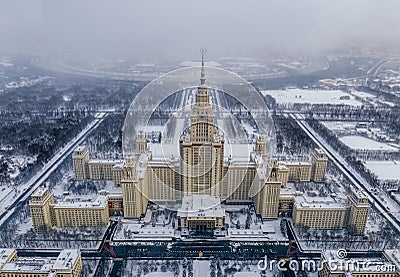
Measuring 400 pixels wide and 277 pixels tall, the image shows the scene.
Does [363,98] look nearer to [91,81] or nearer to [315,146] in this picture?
[315,146]

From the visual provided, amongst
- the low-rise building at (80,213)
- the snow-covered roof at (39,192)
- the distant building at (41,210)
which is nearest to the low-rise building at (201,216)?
the low-rise building at (80,213)

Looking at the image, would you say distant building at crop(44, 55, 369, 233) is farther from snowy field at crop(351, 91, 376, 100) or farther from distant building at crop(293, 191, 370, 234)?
snowy field at crop(351, 91, 376, 100)

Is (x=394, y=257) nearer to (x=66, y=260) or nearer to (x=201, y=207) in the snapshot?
(x=201, y=207)

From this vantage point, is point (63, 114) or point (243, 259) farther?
point (63, 114)

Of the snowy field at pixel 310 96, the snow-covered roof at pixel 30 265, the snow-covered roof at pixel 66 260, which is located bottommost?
the snow-covered roof at pixel 30 265

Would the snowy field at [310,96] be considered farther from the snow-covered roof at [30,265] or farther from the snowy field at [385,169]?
the snow-covered roof at [30,265]

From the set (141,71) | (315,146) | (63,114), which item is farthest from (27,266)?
(141,71)

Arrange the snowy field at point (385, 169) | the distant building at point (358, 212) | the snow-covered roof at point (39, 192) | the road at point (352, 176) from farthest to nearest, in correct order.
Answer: the snowy field at point (385, 169) → the road at point (352, 176) → the snow-covered roof at point (39, 192) → the distant building at point (358, 212)
